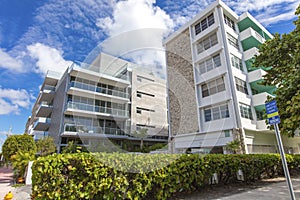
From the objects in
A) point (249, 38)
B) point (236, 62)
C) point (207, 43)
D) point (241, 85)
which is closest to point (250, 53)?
point (249, 38)

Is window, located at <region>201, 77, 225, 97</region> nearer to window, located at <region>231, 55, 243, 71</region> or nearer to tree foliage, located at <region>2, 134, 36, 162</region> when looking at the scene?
window, located at <region>231, 55, 243, 71</region>

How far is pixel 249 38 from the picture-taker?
16000mm

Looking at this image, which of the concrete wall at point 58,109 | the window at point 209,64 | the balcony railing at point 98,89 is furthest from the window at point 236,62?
the concrete wall at point 58,109

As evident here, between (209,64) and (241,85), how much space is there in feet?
10.7

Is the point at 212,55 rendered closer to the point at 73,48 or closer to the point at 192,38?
the point at 192,38

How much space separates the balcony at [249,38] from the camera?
15.9 m

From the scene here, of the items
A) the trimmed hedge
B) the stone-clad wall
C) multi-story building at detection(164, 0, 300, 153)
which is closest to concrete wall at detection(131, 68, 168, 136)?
the stone-clad wall

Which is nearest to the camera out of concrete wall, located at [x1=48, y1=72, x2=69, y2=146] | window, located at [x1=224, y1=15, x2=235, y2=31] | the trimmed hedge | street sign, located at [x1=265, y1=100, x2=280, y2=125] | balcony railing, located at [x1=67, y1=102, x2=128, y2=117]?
the trimmed hedge

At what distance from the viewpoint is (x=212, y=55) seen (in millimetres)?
15547

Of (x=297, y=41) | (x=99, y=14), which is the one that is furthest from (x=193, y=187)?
(x=99, y=14)

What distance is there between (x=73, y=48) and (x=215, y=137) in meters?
12.0

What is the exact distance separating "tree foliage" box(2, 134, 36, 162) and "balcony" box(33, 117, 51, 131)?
431 inches

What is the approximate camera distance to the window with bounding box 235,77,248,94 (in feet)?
46.8

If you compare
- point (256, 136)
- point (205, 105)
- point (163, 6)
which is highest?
point (163, 6)
